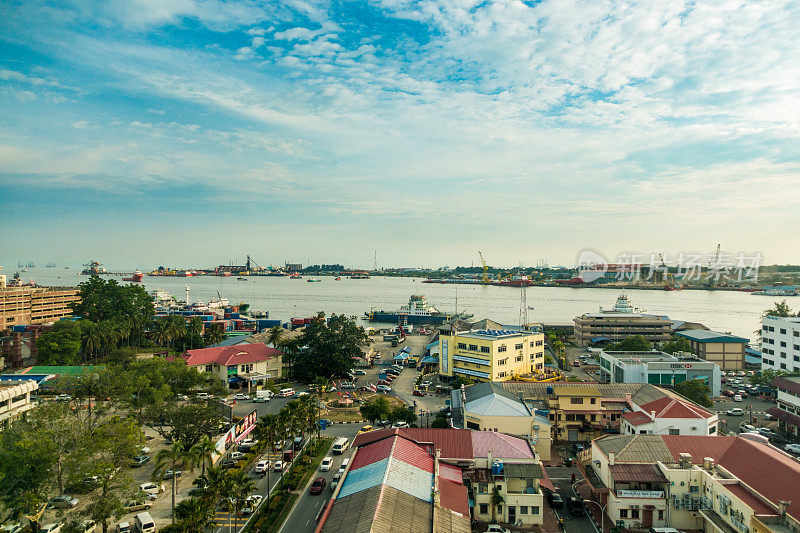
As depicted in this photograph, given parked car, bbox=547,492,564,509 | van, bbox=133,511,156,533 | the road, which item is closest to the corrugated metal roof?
parked car, bbox=547,492,564,509

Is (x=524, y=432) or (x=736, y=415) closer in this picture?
(x=524, y=432)

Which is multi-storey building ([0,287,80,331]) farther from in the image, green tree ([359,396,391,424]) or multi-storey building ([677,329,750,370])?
multi-storey building ([677,329,750,370])

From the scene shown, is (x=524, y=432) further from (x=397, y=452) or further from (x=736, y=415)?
(x=736, y=415)

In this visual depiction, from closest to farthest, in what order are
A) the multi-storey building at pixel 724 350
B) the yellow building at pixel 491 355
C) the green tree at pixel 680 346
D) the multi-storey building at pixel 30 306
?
the yellow building at pixel 491 355 < the green tree at pixel 680 346 < the multi-storey building at pixel 724 350 < the multi-storey building at pixel 30 306

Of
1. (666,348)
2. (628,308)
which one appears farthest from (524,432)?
(628,308)

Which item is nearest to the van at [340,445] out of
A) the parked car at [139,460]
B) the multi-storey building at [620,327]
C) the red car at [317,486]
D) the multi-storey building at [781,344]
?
the red car at [317,486]

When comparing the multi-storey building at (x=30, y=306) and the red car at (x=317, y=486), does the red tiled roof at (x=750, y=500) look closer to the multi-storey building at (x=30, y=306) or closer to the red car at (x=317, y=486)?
the red car at (x=317, y=486)
